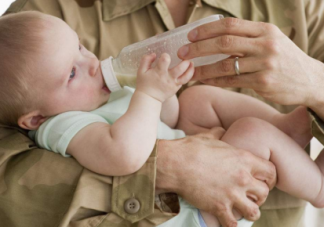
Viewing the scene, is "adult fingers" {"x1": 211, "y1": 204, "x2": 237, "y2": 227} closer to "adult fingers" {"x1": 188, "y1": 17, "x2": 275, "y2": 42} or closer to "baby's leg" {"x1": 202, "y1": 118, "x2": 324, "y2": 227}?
"baby's leg" {"x1": 202, "y1": 118, "x2": 324, "y2": 227}

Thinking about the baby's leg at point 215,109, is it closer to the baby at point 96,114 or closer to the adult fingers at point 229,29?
the baby at point 96,114

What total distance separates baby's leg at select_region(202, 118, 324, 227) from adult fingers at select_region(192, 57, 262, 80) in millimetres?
223

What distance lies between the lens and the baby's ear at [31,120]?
48.7 inches

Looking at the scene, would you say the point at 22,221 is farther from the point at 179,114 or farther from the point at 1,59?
the point at 179,114

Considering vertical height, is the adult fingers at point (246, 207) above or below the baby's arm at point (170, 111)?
below

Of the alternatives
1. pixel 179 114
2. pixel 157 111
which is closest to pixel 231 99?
pixel 179 114

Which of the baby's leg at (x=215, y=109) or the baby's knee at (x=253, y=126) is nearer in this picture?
the baby's knee at (x=253, y=126)

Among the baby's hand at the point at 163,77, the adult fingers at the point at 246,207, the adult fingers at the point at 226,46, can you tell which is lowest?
the adult fingers at the point at 246,207

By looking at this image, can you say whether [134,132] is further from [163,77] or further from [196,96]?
[196,96]

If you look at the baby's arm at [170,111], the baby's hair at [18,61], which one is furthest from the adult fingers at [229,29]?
the baby's hair at [18,61]

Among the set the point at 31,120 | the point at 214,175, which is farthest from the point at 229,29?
the point at 31,120

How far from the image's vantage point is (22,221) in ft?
3.76

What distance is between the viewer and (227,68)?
1155mm

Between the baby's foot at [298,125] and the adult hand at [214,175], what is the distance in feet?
0.58
